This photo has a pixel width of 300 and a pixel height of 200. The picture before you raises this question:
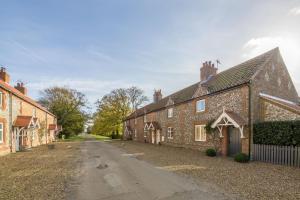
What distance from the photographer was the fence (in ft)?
42.3

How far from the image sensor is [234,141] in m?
17.6

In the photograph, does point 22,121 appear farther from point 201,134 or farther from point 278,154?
point 278,154

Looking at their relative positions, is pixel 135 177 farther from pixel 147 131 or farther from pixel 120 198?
pixel 147 131

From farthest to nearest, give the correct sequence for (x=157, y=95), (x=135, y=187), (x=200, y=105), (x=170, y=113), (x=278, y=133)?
(x=157, y=95) < (x=170, y=113) < (x=200, y=105) < (x=278, y=133) < (x=135, y=187)

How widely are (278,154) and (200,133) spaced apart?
8887 millimetres

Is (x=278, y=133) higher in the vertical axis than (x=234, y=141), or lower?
higher

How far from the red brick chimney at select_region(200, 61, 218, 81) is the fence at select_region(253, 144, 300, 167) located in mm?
11937

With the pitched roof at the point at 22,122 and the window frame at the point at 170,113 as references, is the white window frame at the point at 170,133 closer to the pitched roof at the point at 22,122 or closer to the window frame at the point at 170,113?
the window frame at the point at 170,113

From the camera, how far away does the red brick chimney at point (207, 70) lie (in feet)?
84.2

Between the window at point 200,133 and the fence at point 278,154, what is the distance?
642 centimetres

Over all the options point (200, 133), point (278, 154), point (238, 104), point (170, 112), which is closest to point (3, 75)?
point (170, 112)

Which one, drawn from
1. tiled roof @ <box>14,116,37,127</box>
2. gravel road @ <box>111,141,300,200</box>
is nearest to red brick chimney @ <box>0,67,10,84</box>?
tiled roof @ <box>14,116,37,127</box>

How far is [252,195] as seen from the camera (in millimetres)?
7594

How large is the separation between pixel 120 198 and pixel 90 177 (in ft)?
12.3
